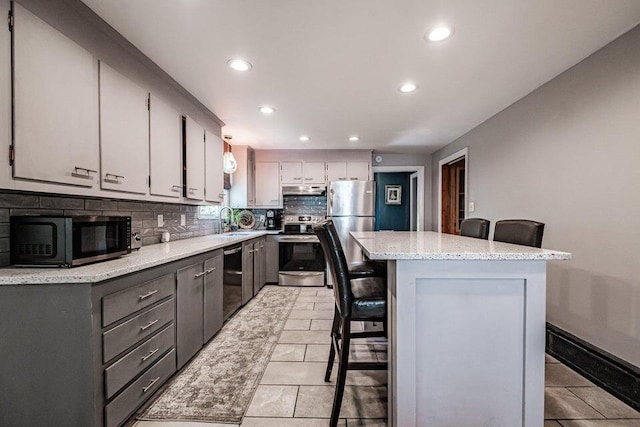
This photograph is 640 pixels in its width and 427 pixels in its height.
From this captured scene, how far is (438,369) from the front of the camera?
123 cm

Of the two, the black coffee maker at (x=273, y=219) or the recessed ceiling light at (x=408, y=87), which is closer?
the recessed ceiling light at (x=408, y=87)

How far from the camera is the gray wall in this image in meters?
1.79

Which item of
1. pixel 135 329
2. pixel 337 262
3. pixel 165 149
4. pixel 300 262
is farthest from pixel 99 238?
pixel 300 262

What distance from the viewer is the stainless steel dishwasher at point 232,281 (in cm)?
274

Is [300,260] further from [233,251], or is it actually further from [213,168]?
[213,168]

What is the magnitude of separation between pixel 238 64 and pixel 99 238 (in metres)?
1.54

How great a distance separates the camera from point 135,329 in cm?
148

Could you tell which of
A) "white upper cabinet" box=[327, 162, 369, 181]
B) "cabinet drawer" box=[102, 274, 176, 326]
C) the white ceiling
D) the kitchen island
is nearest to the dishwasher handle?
"cabinet drawer" box=[102, 274, 176, 326]

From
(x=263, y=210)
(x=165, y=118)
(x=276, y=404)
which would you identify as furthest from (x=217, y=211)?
(x=276, y=404)

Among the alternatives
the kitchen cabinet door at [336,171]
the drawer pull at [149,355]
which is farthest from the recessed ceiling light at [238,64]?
the kitchen cabinet door at [336,171]

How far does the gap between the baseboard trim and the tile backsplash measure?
3.56 m

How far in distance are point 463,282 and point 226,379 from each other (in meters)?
1.66

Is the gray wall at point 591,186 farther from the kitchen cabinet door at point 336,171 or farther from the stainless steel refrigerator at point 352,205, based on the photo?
the kitchen cabinet door at point 336,171

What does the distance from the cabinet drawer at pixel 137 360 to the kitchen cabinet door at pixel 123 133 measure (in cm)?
97
